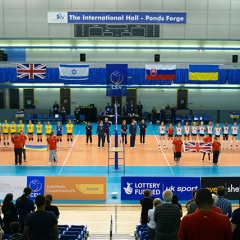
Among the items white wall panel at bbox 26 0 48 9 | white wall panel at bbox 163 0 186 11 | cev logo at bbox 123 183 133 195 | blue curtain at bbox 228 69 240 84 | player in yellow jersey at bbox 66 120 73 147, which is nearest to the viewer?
cev logo at bbox 123 183 133 195

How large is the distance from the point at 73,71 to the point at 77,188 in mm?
23076

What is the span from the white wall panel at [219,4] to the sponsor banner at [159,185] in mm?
27953

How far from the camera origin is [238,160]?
2491 centimetres

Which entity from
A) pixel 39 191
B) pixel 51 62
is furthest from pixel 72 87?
pixel 39 191

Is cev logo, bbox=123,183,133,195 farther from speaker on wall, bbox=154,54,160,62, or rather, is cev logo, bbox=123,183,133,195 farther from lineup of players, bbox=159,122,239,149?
speaker on wall, bbox=154,54,160,62

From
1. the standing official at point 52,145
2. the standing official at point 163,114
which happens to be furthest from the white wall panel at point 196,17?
the standing official at point 52,145

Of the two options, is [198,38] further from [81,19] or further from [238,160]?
[238,160]

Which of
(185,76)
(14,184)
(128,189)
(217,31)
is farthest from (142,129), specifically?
(217,31)

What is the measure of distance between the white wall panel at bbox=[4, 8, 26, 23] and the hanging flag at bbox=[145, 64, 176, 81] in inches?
501

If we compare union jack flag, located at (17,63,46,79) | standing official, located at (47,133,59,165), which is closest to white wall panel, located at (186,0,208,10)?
union jack flag, located at (17,63,46,79)

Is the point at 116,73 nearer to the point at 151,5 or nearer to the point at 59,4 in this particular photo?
the point at 151,5

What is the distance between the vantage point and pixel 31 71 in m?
38.6

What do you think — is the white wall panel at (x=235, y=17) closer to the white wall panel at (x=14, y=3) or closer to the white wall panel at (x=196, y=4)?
the white wall panel at (x=196, y=4)

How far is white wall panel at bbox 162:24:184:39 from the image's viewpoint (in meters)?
41.0
